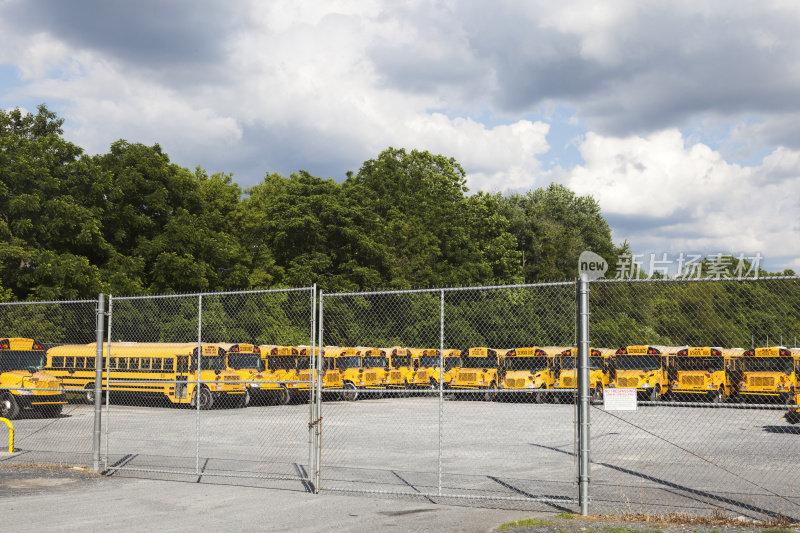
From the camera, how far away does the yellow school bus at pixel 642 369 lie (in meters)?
24.6

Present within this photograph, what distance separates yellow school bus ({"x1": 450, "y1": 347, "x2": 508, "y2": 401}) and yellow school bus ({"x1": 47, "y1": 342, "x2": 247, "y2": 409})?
8190mm

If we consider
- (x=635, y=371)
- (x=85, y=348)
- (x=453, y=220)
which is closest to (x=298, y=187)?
(x=453, y=220)

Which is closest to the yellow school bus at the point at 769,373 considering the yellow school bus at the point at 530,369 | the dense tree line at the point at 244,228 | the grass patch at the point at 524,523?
the yellow school bus at the point at 530,369

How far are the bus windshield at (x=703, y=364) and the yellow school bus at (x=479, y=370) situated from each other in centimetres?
633

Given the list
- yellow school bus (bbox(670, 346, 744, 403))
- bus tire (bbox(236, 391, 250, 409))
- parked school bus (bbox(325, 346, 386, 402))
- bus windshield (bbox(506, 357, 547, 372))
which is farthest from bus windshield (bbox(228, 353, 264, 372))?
yellow school bus (bbox(670, 346, 744, 403))

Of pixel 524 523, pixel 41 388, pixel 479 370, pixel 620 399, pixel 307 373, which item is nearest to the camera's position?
pixel 524 523

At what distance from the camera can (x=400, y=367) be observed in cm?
3047

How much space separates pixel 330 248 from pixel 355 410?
75.4ft

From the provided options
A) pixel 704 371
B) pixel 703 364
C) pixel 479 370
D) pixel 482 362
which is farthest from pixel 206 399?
pixel 703 364

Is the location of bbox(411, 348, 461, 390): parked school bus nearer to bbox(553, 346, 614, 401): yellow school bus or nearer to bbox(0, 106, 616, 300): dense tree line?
bbox(553, 346, 614, 401): yellow school bus

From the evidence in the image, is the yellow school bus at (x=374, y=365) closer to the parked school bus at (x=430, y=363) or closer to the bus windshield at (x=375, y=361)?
the bus windshield at (x=375, y=361)

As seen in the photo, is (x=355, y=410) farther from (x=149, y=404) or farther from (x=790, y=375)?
(x=790, y=375)

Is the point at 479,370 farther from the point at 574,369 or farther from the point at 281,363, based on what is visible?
the point at 281,363

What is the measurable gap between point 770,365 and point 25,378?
23329 mm
